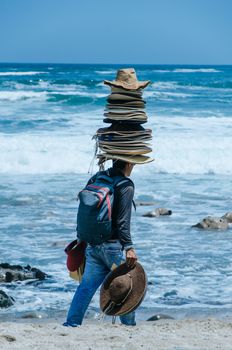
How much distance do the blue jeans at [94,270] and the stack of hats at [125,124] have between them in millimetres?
545

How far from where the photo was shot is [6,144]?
19.1 metres

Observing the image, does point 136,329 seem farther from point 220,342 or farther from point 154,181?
point 154,181

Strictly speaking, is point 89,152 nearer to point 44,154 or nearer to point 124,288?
point 44,154

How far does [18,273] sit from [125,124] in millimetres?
3383

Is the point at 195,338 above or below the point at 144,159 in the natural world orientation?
below

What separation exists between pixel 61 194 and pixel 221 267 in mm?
5040

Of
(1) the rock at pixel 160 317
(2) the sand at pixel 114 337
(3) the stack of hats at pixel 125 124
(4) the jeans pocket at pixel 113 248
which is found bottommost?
(1) the rock at pixel 160 317

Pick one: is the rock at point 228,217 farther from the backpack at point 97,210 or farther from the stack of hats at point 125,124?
the backpack at point 97,210

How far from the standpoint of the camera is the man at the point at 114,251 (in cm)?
490

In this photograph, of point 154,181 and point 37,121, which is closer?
point 154,181

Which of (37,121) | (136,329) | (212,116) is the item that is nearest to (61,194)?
(136,329)

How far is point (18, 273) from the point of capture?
808cm

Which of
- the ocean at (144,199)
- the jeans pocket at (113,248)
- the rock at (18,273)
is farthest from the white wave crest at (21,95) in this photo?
the jeans pocket at (113,248)

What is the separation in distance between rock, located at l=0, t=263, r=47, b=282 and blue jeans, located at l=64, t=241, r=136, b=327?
281 centimetres
